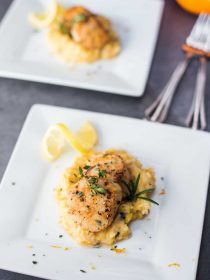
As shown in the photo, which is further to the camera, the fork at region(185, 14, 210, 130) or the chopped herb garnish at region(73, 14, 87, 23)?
the chopped herb garnish at region(73, 14, 87, 23)

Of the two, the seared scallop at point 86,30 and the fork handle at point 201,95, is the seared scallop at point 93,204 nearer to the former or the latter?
the fork handle at point 201,95

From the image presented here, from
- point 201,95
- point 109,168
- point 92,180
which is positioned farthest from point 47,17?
point 92,180

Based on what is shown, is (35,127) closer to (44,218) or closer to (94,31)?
(44,218)

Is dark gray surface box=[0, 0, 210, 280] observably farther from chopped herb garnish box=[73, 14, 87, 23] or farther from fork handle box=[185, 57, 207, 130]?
chopped herb garnish box=[73, 14, 87, 23]

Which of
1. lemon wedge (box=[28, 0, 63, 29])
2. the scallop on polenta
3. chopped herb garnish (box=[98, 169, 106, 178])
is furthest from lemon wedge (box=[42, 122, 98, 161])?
lemon wedge (box=[28, 0, 63, 29])

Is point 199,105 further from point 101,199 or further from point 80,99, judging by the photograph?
point 101,199

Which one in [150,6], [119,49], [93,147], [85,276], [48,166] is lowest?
[85,276]

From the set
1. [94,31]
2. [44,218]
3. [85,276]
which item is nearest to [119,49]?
[94,31]
